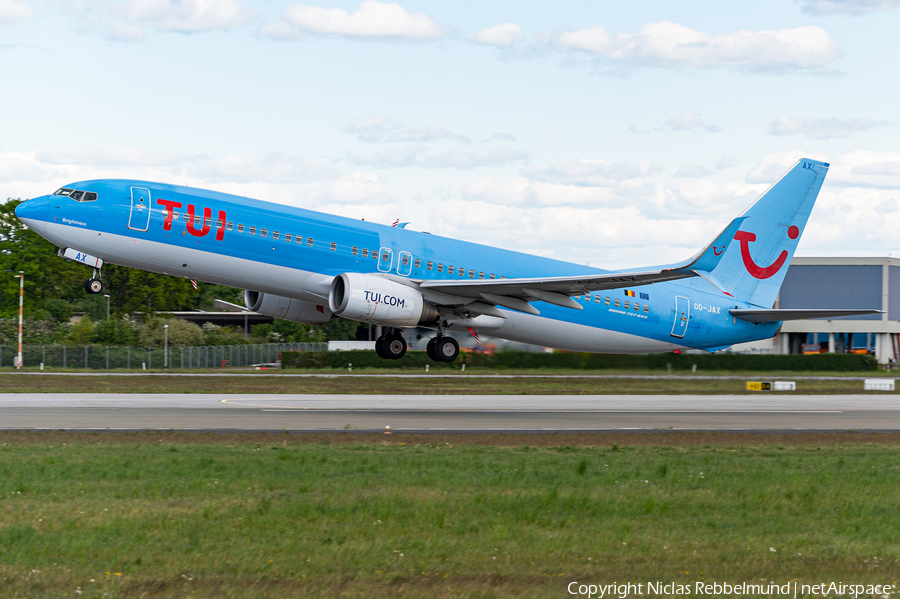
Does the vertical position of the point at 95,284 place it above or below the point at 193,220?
below

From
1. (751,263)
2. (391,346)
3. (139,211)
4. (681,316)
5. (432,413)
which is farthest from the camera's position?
(751,263)

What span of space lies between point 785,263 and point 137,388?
1235 inches

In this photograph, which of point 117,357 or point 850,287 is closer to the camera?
point 117,357

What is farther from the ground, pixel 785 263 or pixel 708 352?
pixel 785 263

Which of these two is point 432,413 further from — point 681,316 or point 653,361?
point 681,316

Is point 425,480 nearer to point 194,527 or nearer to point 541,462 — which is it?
point 541,462

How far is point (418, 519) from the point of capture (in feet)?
48.2

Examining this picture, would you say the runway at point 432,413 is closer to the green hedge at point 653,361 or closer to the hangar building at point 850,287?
the green hedge at point 653,361

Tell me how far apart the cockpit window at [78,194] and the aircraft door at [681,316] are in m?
22.9

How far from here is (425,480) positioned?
18000mm

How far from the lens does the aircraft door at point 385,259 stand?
31906 mm

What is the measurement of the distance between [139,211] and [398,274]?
29.3 feet

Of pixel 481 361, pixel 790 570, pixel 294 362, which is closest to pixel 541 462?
pixel 790 570

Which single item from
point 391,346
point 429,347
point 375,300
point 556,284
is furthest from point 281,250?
point 556,284
